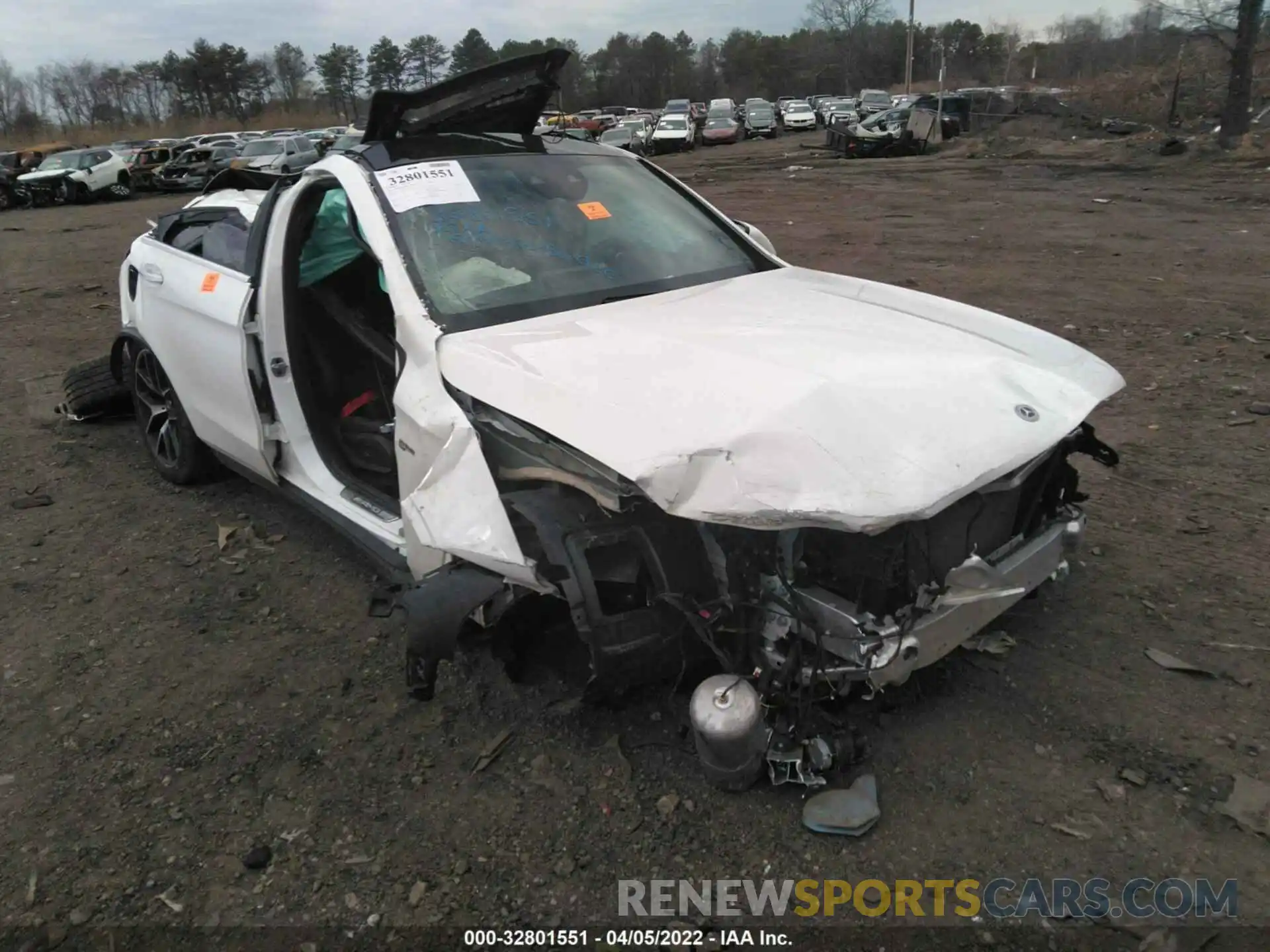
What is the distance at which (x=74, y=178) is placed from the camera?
23.6 m

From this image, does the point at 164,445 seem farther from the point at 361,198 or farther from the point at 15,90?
the point at 15,90

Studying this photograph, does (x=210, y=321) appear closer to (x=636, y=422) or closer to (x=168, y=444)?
(x=168, y=444)

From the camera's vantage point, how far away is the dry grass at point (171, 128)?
179 ft

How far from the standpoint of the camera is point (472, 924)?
2.17 m

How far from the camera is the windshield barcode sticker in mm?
3117

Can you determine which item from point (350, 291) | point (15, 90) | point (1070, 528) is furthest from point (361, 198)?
point (15, 90)

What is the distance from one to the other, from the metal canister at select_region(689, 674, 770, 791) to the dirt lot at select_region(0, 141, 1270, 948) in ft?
0.45

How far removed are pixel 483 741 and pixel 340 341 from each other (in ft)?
6.57

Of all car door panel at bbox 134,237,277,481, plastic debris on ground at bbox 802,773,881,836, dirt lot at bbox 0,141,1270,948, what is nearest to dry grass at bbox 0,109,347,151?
car door panel at bbox 134,237,277,481

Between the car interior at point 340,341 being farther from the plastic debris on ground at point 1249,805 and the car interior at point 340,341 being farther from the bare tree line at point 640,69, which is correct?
the bare tree line at point 640,69

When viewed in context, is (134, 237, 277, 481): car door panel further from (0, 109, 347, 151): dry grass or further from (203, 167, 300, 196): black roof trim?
(0, 109, 347, 151): dry grass

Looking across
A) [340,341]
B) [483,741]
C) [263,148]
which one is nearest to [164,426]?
[340,341]

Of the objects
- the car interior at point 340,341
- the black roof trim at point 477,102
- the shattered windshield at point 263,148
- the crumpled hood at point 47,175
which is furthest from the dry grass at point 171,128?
the black roof trim at point 477,102

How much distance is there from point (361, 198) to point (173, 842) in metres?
2.09
